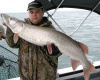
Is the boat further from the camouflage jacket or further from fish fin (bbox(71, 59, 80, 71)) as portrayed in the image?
fish fin (bbox(71, 59, 80, 71))

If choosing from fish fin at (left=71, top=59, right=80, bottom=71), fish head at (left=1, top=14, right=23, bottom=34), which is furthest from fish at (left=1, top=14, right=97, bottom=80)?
fish fin at (left=71, top=59, right=80, bottom=71)

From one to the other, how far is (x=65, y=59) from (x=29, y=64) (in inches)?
214

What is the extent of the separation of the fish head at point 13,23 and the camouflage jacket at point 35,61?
192 millimetres

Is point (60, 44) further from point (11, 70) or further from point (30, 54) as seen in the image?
point (11, 70)

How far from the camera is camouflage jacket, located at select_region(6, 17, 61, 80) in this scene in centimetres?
218

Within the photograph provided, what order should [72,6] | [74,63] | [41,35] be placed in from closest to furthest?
[41,35]
[74,63]
[72,6]

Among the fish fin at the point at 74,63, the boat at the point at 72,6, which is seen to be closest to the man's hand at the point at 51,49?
the fish fin at the point at 74,63

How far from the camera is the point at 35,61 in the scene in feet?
7.11

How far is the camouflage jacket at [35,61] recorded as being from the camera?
218 centimetres

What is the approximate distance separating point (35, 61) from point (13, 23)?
67cm

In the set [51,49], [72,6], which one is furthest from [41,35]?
[72,6]

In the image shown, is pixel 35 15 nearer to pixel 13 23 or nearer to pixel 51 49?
pixel 13 23

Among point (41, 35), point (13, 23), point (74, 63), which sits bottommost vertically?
point (74, 63)

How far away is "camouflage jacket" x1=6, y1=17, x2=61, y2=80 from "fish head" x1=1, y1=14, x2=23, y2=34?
0.63 ft
